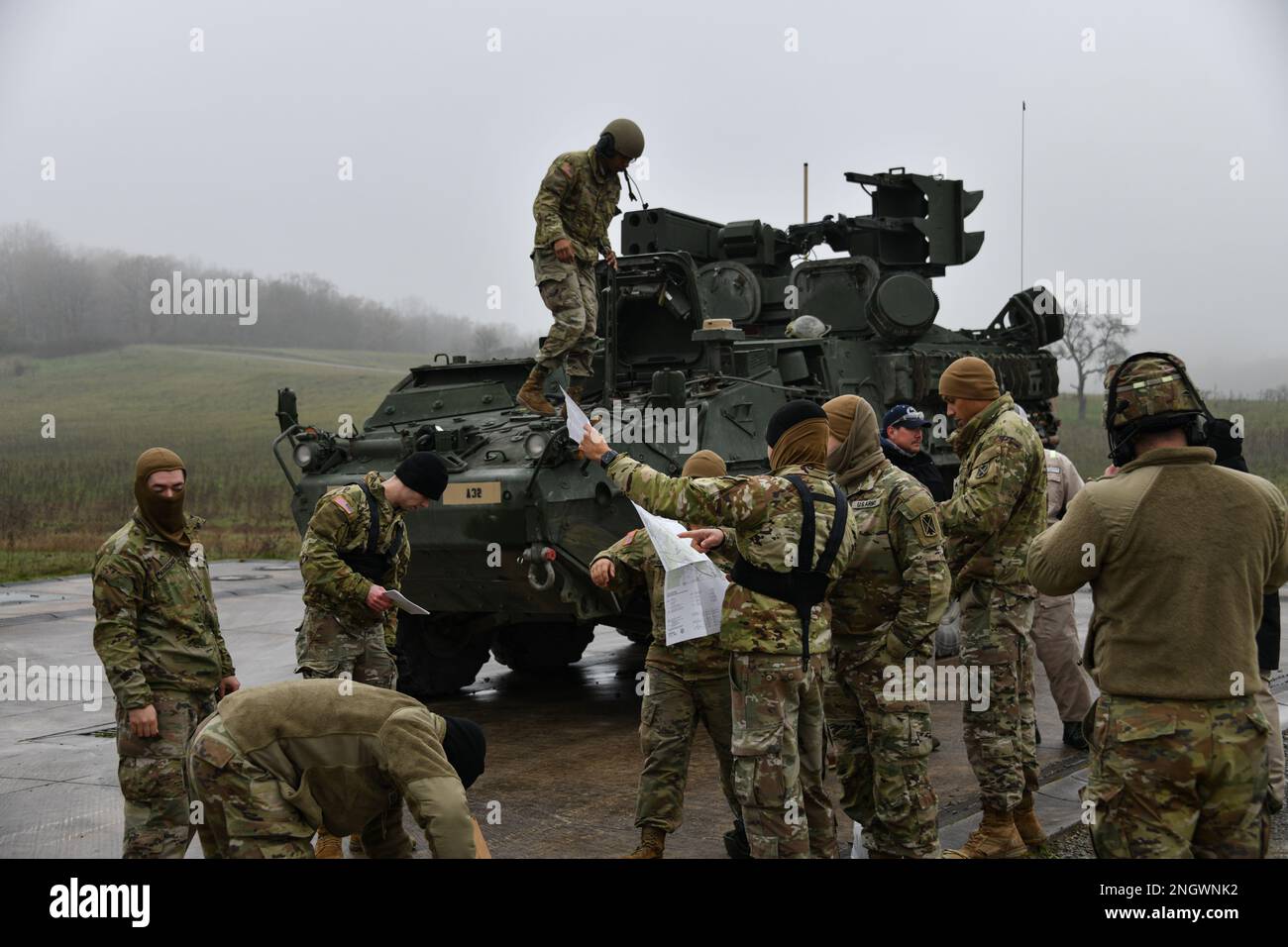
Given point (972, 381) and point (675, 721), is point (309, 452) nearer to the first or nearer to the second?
point (675, 721)

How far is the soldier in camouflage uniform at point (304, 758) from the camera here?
394 centimetres

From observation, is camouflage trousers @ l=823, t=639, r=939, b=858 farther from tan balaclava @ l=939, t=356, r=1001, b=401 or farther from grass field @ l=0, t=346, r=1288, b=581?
grass field @ l=0, t=346, r=1288, b=581

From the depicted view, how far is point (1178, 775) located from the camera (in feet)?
12.0

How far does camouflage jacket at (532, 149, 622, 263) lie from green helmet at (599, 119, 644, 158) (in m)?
0.19

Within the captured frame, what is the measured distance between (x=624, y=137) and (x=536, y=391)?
169 centimetres

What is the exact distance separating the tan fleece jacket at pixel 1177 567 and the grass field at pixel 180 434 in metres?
16.9

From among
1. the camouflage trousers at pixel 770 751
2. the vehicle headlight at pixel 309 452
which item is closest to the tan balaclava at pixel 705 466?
the camouflage trousers at pixel 770 751

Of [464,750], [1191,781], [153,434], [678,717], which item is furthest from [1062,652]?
[153,434]

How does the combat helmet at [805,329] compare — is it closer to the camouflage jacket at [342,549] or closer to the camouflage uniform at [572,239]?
the camouflage uniform at [572,239]

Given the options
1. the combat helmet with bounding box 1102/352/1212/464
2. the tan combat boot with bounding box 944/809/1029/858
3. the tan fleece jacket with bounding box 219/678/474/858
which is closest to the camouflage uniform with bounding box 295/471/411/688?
the tan fleece jacket with bounding box 219/678/474/858

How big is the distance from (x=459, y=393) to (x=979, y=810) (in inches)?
201

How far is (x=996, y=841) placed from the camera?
19.1 feet

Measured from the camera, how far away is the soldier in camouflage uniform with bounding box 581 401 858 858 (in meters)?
4.78
